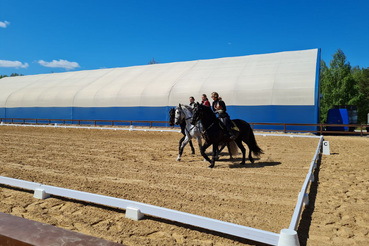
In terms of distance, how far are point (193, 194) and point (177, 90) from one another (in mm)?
18894

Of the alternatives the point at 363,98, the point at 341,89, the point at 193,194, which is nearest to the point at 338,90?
→ the point at 341,89

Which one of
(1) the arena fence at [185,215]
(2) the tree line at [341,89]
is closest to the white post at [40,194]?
(1) the arena fence at [185,215]

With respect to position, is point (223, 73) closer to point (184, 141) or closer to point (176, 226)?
point (184, 141)

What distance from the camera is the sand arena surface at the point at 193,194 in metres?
3.40

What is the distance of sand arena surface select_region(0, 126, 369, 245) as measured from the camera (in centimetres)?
340

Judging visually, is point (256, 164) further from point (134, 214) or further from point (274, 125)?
point (274, 125)

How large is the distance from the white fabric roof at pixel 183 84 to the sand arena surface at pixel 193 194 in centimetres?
1206

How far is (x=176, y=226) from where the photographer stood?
3.59 metres

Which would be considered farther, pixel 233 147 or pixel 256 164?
pixel 233 147

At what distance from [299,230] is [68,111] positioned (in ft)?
92.5

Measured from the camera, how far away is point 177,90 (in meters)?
23.3

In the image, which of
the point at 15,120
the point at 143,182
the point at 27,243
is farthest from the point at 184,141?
the point at 15,120

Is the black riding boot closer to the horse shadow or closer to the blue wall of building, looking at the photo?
the horse shadow

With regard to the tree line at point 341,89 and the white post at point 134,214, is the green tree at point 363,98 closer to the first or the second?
the tree line at point 341,89
